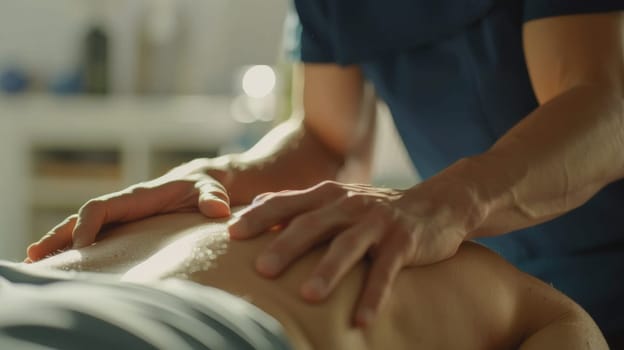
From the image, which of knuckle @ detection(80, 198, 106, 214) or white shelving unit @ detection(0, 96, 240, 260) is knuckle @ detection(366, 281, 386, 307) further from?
white shelving unit @ detection(0, 96, 240, 260)

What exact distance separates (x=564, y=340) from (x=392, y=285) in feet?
0.53

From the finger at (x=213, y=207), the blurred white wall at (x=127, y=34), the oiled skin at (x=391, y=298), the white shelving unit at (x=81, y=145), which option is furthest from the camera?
the blurred white wall at (x=127, y=34)

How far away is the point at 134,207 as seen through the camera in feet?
3.53

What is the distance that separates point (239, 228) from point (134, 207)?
0.20 m

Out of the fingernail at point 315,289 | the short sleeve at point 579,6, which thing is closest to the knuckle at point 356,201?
the fingernail at point 315,289

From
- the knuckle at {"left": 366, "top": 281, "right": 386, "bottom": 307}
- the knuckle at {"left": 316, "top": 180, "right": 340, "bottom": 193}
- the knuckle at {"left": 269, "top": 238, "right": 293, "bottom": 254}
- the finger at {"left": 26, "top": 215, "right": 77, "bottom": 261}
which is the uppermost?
the knuckle at {"left": 316, "top": 180, "right": 340, "bottom": 193}

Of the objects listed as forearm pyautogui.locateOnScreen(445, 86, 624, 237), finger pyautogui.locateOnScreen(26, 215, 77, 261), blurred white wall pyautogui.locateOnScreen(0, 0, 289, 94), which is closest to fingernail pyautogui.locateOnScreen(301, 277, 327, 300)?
forearm pyautogui.locateOnScreen(445, 86, 624, 237)

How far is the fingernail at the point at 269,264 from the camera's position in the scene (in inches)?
33.7

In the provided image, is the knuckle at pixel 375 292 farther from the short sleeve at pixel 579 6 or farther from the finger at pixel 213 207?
the short sleeve at pixel 579 6

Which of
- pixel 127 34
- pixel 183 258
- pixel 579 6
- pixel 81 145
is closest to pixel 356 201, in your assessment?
pixel 183 258

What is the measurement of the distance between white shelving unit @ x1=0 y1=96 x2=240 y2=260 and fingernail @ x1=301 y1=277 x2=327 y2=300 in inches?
117

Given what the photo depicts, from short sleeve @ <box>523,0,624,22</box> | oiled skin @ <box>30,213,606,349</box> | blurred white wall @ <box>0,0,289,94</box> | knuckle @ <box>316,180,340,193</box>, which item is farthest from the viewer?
blurred white wall @ <box>0,0,289,94</box>

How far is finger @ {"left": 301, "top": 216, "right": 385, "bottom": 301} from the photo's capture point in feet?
2.73

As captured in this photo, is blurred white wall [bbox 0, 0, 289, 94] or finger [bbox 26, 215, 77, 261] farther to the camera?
blurred white wall [bbox 0, 0, 289, 94]
